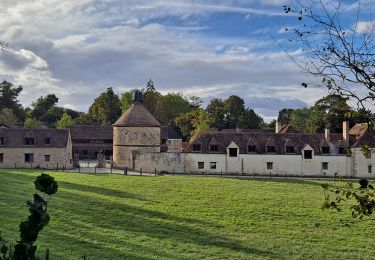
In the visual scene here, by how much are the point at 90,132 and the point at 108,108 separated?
87.4 feet

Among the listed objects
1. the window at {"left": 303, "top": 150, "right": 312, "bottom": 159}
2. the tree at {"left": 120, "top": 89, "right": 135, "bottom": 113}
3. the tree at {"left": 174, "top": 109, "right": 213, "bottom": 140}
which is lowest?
the window at {"left": 303, "top": 150, "right": 312, "bottom": 159}

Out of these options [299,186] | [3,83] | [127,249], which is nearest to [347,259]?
[127,249]

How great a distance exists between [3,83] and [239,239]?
99.1m

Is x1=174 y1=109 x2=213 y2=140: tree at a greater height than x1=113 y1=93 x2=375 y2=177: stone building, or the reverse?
x1=174 y1=109 x2=213 y2=140: tree

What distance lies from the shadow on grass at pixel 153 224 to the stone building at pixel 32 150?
2786 centimetres

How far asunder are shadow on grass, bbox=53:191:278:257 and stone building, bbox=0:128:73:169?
27856mm

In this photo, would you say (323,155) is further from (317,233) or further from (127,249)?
(127,249)

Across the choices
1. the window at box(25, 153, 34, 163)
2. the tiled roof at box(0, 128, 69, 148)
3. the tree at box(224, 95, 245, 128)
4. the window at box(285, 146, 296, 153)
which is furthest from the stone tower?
the tree at box(224, 95, 245, 128)

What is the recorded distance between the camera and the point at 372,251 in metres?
20.2

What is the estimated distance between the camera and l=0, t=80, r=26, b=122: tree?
105 metres

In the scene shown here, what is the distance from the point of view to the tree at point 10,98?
10462 cm

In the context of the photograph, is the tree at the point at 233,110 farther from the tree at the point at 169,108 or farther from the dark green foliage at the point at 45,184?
the dark green foliage at the point at 45,184

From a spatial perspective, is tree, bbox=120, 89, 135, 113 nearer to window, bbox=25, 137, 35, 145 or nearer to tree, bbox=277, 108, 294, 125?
tree, bbox=277, 108, 294, 125

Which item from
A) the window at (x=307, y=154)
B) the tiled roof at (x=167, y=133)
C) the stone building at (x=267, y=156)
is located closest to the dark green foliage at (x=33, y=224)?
the stone building at (x=267, y=156)
